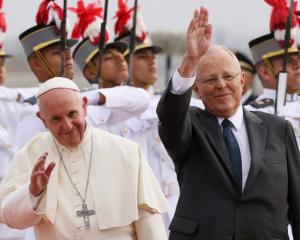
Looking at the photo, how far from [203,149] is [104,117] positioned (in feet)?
10.4

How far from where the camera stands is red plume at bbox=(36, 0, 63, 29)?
973 cm

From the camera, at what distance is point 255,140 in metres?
5.93

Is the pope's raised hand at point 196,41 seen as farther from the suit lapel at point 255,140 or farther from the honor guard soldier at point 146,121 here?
the honor guard soldier at point 146,121

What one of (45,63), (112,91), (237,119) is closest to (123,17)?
(45,63)

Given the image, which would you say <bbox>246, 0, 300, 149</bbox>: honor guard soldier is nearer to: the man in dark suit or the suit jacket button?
the man in dark suit

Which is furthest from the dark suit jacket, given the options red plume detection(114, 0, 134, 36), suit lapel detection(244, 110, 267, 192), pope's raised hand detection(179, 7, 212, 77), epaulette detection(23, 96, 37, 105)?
red plume detection(114, 0, 134, 36)

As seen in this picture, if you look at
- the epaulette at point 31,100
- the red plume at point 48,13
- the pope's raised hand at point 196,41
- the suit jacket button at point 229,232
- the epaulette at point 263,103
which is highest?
the pope's raised hand at point 196,41

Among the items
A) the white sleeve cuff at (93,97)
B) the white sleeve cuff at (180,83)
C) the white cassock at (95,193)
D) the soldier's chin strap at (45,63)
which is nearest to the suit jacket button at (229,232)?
the white cassock at (95,193)

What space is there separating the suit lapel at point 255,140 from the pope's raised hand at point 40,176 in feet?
3.42

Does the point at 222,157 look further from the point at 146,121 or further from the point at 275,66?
the point at 275,66

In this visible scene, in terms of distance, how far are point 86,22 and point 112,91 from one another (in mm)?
2245

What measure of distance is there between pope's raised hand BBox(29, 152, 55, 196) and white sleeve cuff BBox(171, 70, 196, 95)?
2.43ft

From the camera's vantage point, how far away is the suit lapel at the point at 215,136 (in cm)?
584

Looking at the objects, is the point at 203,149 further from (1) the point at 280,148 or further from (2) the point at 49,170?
(2) the point at 49,170
